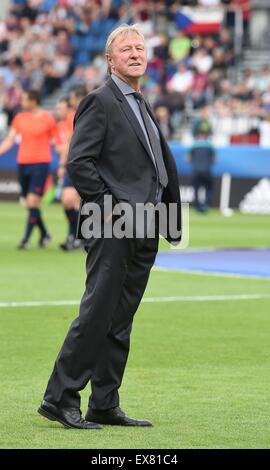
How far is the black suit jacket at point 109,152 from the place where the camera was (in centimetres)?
729

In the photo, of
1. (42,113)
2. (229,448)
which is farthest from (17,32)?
(229,448)

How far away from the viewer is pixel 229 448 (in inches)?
270

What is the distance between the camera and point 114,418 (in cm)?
757

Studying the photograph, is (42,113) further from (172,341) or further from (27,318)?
(172,341)

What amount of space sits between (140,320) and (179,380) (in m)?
3.32

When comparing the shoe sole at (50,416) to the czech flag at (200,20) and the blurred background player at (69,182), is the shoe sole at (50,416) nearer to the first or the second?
the blurred background player at (69,182)

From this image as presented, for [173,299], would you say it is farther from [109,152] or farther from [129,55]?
[129,55]

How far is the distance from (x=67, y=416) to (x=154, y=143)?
1.62 metres

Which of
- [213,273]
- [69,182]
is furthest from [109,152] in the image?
[69,182]

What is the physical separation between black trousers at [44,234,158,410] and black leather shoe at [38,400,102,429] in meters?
0.03

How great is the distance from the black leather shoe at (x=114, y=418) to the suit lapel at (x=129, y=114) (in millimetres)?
1483

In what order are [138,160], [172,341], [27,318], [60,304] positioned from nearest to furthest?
[138,160], [172,341], [27,318], [60,304]

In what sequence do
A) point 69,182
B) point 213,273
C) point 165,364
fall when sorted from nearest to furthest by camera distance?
point 165,364, point 213,273, point 69,182

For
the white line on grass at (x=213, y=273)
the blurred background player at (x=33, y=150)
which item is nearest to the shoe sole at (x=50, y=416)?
the white line on grass at (x=213, y=273)
